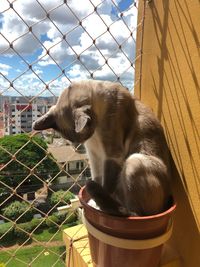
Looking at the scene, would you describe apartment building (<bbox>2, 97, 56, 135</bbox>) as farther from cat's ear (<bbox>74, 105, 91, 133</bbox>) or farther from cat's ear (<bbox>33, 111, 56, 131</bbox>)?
cat's ear (<bbox>74, 105, 91, 133</bbox>)

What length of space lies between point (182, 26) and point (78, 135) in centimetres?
49

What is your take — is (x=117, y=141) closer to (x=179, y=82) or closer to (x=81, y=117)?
(x=81, y=117)

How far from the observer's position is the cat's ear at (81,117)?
998 millimetres

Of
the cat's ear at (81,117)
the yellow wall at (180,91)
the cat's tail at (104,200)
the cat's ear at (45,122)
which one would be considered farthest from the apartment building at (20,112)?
the yellow wall at (180,91)

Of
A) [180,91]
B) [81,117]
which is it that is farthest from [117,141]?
[180,91]

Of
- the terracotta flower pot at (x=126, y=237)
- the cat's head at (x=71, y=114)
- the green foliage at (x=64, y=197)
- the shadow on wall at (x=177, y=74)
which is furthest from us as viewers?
the green foliage at (x=64, y=197)

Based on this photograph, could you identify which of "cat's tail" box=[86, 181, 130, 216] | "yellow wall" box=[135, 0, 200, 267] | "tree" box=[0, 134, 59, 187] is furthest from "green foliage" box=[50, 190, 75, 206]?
"yellow wall" box=[135, 0, 200, 267]

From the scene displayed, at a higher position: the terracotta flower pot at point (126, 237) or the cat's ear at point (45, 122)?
the cat's ear at point (45, 122)

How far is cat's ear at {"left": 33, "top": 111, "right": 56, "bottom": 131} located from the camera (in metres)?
1.08

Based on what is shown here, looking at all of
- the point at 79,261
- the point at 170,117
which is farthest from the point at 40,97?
the point at 79,261

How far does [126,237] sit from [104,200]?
5.8 inches

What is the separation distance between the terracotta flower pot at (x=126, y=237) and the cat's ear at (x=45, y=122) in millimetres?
340

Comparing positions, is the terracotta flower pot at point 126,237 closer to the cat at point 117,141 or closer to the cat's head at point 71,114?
the cat at point 117,141

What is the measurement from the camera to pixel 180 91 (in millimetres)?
996
